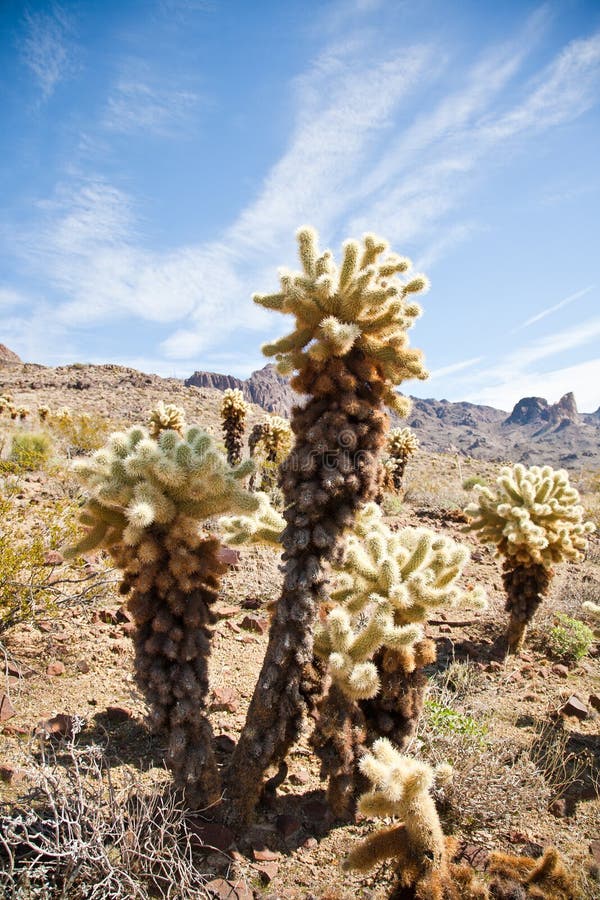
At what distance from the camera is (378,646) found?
3.00m

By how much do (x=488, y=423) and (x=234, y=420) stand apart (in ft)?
378

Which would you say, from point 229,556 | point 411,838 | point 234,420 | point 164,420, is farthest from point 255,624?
point 234,420

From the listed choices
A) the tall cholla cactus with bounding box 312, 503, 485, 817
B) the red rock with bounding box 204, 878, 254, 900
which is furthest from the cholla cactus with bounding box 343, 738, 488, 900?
the red rock with bounding box 204, 878, 254, 900

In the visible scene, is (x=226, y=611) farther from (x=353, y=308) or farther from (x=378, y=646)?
(x=353, y=308)

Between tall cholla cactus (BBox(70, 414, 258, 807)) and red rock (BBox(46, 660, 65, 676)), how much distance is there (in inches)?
79.4

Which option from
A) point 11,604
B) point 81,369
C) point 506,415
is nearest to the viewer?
point 11,604

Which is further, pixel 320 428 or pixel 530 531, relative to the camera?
pixel 530 531

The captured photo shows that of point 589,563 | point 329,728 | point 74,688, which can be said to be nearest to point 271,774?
point 329,728

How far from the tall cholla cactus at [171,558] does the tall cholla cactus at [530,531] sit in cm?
394

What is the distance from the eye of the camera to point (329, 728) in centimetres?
305

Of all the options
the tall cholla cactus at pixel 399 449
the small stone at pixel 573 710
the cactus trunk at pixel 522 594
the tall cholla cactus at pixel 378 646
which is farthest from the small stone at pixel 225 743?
the tall cholla cactus at pixel 399 449

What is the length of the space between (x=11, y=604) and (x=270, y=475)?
7821 mm

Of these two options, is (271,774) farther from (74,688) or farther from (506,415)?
(506,415)

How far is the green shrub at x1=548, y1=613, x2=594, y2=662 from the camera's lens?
19.7ft
